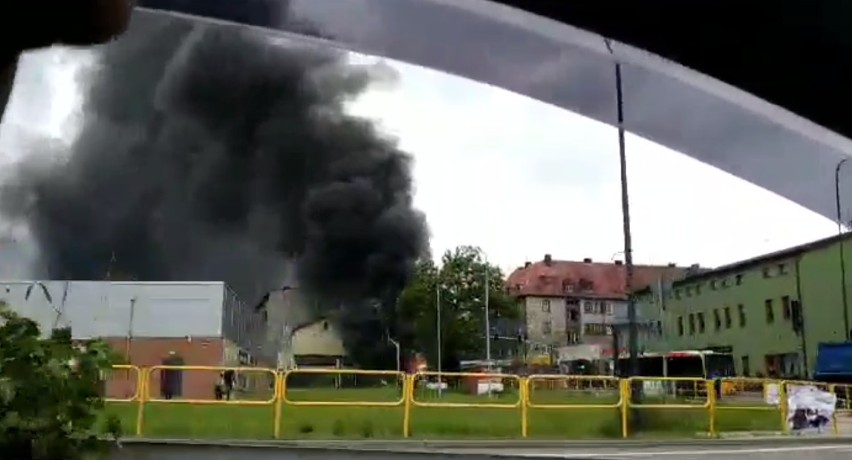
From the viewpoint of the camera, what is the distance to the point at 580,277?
563 inches

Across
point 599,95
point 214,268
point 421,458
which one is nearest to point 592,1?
point 599,95

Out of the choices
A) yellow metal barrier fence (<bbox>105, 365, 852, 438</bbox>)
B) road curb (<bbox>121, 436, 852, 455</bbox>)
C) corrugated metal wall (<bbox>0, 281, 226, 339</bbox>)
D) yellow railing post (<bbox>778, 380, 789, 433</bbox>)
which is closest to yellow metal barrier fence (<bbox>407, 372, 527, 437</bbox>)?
yellow metal barrier fence (<bbox>105, 365, 852, 438</bbox>)

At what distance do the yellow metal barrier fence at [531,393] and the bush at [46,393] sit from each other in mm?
2318

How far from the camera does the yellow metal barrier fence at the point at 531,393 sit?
775 cm

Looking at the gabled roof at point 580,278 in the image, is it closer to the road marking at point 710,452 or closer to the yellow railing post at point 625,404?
the yellow railing post at point 625,404

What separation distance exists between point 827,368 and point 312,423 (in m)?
7.69

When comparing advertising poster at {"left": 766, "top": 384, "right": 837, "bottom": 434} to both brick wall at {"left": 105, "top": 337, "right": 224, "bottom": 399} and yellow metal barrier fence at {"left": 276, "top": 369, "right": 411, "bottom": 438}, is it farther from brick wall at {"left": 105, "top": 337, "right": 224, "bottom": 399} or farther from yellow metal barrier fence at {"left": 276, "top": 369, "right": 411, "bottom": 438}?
brick wall at {"left": 105, "top": 337, "right": 224, "bottom": 399}

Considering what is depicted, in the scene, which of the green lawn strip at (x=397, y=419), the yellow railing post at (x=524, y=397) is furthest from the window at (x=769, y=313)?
the yellow railing post at (x=524, y=397)

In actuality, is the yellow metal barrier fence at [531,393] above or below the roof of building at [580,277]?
below

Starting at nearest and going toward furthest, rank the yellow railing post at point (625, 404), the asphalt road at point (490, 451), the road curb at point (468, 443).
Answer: the asphalt road at point (490, 451)
the road curb at point (468, 443)
the yellow railing post at point (625, 404)

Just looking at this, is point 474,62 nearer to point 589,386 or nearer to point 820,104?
point 820,104

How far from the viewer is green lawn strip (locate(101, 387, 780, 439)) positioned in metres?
7.48

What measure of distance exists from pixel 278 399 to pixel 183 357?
1.17m

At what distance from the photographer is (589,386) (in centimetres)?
893
